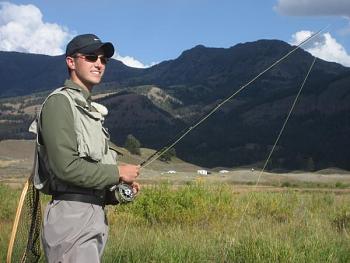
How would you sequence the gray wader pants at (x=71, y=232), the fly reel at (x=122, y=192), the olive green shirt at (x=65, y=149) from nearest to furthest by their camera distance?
the olive green shirt at (x=65, y=149) → the gray wader pants at (x=71, y=232) → the fly reel at (x=122, y=192)

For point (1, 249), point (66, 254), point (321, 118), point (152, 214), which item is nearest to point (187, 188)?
point (152, 214)

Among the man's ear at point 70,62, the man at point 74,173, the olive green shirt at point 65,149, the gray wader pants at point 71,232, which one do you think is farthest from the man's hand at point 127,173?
the man's ear at point 70,62

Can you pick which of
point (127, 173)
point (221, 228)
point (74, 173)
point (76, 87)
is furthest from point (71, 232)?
point (221, 228)

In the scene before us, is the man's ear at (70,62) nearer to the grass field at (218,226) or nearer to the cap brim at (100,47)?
the cap brim at (100,47)

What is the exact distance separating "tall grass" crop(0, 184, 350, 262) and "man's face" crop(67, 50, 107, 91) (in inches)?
101

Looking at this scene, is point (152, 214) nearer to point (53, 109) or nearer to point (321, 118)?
point (53, 109)

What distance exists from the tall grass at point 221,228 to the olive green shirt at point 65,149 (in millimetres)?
2591

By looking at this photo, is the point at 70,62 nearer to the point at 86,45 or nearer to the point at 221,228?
the point at 86,45

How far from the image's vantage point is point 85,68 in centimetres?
355

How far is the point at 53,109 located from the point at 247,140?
173158 millimetres

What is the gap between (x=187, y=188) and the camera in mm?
12797

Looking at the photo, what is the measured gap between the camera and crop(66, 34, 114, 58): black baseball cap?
3.53 m

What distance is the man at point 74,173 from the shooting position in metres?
3.17

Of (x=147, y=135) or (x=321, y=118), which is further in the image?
(x=147, y=135)
